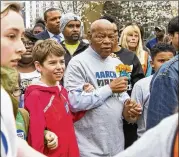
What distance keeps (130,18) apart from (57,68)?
3095cm

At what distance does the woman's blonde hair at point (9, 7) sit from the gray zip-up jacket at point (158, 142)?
0.79 meters

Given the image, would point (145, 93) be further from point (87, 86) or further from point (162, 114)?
point (162, 114)

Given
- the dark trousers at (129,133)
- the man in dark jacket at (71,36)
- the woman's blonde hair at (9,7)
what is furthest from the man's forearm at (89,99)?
the woman's blonde hair at (9,7)

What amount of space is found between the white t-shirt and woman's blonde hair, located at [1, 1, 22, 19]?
0.34 m

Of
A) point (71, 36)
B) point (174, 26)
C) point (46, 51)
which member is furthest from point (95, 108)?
point (71, 36)

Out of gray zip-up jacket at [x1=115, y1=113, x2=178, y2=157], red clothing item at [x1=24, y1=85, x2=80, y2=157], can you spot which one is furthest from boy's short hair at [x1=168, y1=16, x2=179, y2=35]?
gray zip-up jacket at [x1=115, y1=113, x2=178, y2=157]

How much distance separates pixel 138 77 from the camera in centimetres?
525

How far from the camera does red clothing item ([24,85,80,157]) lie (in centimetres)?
400

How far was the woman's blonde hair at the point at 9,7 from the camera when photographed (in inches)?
83.5

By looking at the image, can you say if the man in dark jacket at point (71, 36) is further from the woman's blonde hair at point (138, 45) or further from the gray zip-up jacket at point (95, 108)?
the gray zip-up jacket at point (95, 108)

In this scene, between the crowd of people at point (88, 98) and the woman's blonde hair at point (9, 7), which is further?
the crowd of people at point (88, 98)

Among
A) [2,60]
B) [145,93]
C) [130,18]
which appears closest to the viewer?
[2,60]

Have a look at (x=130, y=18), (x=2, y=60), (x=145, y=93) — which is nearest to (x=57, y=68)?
(x=145, y=93)

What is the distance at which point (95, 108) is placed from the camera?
14.5ft
